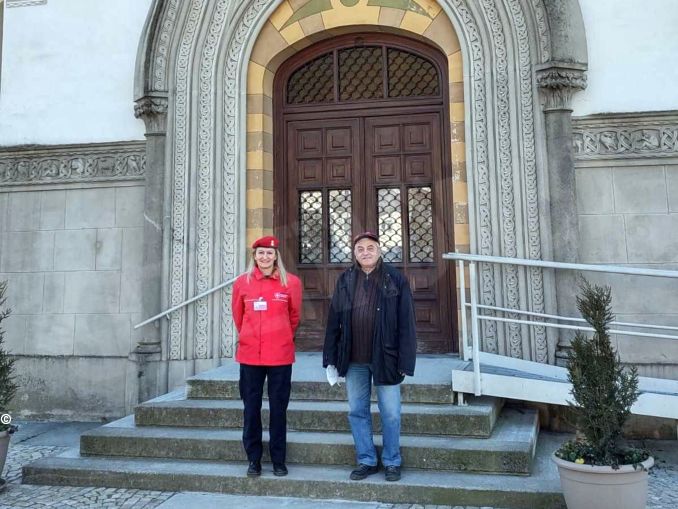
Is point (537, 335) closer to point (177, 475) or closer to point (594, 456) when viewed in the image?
point (594, 456)

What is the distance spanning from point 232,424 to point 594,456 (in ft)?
10.1

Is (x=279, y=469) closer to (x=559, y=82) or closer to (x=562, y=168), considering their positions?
(x=562, y=168)

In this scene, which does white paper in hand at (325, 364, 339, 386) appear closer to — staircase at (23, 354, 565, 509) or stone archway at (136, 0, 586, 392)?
staircase at (23, 354, 565, 509)

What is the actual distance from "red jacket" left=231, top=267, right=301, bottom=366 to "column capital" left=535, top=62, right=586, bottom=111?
3.84 meters

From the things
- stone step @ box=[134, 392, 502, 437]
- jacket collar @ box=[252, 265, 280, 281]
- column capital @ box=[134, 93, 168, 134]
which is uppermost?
column capital @ box=[134, 93, 168, 134]

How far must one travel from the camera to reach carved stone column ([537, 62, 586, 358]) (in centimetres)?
632

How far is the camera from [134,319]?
7445 millimetres

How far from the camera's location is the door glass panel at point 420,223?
748 cm

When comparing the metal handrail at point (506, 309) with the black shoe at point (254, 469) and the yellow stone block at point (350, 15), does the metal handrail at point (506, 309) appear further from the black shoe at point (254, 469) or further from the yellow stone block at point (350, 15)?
the yellow stone block at point (350, 15)

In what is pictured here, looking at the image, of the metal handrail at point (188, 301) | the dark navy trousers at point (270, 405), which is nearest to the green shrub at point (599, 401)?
the dark navy trousers at point (270, 405)

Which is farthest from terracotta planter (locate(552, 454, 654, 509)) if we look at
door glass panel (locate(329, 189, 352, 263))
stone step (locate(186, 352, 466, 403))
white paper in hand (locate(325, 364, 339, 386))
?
door glass panel (locate(329, 189, 352, 263))

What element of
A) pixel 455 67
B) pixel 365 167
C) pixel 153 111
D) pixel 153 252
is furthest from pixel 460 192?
pixel 153 111

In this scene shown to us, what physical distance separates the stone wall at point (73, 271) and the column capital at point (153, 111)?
1.15 feet

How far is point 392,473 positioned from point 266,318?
153 centimetres
